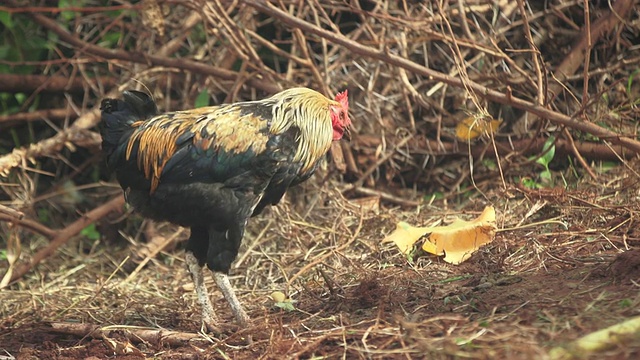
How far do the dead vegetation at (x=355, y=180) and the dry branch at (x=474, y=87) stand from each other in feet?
0.05

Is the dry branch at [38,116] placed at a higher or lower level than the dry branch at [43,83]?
lower

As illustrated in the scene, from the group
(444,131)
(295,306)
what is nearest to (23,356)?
(295,306)

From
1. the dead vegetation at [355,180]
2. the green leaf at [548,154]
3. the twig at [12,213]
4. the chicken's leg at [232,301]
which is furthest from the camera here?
the green leaf at [548,154]

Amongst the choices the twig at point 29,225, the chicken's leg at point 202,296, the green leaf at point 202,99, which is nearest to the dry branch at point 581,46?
the green leaf at point 202,99

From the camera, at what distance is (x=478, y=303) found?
3.98m

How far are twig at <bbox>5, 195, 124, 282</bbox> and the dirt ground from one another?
200 millimetres

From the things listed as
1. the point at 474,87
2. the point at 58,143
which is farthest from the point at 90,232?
the point at 474,87

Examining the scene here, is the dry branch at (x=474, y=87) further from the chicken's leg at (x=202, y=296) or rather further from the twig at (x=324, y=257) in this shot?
the chicken's leg at (x=202, y=296)

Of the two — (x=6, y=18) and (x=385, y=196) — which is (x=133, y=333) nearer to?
(x=385, y=196)

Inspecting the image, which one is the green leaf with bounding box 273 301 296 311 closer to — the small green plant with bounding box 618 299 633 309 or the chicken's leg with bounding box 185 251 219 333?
the chicken's leg with bounding box 185 251 219 333

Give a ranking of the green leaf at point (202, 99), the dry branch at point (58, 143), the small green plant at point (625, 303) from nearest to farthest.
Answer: the small green plant at point (625, 303), the dry branch at point (58, 143), the green leaf at point (202, 99)

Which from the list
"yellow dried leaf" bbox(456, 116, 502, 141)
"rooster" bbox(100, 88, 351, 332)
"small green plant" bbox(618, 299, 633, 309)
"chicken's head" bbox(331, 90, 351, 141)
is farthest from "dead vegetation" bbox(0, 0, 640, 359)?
"rooster" bbox(100, 88, 351, 332)

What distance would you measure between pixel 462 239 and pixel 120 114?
226 centimetres

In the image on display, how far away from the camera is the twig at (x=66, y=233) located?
19.6 feet
